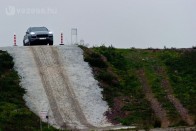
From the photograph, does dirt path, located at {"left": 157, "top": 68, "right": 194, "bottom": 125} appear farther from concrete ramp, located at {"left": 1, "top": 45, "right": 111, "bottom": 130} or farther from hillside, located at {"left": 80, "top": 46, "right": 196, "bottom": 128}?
concrete ramp, located at {"left": 1, "top": 45, "right": 111, "bottom": 130}

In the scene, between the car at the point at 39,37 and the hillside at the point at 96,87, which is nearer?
the hillside at the point at 96,87

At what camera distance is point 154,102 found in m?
32.5

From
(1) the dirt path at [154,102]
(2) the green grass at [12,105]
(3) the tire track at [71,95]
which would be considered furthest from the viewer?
(3) the tire track at [71,95]

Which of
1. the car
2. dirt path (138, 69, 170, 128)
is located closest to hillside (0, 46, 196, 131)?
dirt path (138, 69, 170, 128)

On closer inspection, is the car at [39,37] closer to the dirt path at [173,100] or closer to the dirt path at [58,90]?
the dirt path at [58,90]

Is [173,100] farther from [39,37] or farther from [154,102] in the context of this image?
[39,37]

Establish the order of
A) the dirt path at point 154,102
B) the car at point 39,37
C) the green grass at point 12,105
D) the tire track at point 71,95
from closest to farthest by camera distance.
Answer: the green grass at point 12,105 → the dirt path at point 154,102 → the tire track at point 71,95 → the car at point 39,37

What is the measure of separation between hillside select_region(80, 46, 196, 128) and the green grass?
13.4ft

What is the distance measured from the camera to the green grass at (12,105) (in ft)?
89.3

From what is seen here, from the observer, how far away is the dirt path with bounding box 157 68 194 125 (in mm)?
30156

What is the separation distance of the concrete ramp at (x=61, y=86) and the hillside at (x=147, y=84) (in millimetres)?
680

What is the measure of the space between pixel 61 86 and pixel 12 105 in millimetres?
4116

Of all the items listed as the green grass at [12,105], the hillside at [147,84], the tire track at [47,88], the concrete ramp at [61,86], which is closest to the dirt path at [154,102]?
the hillside at [147,84]

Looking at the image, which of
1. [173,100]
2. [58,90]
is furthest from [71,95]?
[173,100]
